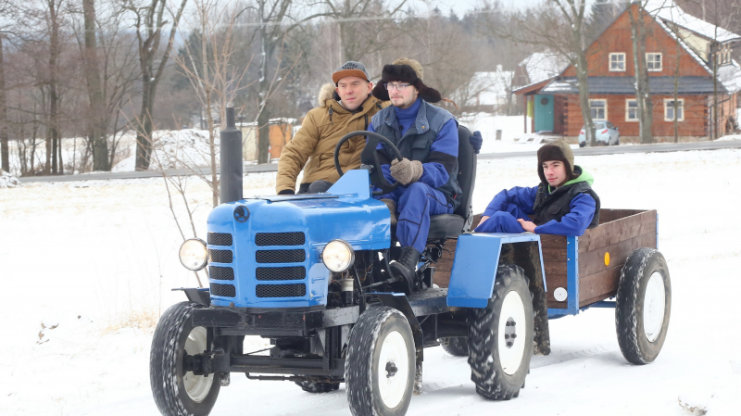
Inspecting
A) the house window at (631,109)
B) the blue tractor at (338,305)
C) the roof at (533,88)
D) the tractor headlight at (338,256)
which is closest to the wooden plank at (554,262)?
the blue tractor at (338,305)

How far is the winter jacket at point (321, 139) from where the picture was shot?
7027mm

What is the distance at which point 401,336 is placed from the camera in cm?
551

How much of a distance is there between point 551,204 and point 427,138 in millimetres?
1513

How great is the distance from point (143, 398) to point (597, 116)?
55.5 meters

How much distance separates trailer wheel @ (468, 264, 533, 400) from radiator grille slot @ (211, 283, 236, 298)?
1.55 meters

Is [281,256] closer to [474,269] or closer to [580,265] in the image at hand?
[474,269]

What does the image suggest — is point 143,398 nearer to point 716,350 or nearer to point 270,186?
point 716,350

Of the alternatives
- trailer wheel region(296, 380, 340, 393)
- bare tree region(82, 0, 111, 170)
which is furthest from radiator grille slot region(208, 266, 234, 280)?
bare tree region(82, 0, 111, 170)

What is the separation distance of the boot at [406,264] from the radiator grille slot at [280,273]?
0.72 m

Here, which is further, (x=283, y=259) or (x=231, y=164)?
(x=231, y=164)

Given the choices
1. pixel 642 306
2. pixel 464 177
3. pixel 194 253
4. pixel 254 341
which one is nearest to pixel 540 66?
pixel 254 341

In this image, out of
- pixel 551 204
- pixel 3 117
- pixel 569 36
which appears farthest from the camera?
pixel 569 36

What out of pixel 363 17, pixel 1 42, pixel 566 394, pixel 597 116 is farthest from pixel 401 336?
pixel 597 116

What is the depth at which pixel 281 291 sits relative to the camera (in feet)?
17.6
